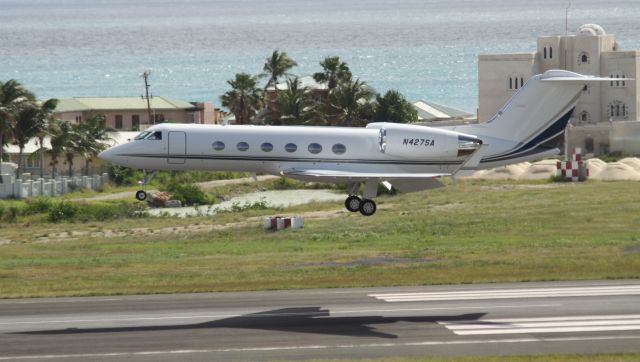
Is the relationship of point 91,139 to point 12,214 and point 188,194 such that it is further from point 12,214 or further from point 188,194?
point 12,214

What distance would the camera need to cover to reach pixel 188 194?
7350 cm

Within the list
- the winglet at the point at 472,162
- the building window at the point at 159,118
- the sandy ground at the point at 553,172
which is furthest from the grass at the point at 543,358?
the building window at the point at 159,118

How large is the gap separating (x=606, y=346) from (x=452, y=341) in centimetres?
351

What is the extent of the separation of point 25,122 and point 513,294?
169ft

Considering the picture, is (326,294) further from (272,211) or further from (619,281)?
(272,211)

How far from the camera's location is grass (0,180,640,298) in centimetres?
4131

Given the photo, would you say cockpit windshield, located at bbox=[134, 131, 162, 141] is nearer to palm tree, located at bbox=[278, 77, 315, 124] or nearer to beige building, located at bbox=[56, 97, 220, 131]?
palm tree, located at bbox=[278, 77, 315, 124]

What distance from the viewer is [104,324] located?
32781mm

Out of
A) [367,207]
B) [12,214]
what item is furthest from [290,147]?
[12,214]

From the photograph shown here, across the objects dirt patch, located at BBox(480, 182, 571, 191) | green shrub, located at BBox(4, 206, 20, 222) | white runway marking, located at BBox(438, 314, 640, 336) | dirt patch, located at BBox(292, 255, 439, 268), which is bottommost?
white runway marking, located at BBox(438, 314, 640, 336)

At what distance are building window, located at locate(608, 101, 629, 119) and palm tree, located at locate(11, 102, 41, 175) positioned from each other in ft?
167

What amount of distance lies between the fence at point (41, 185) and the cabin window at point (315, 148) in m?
33.8

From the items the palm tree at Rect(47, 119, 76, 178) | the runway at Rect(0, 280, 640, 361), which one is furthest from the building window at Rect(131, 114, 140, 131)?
the runway at Rect(0, 280, 640, 361)

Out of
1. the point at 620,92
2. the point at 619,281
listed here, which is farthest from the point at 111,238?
the point at 620,92
